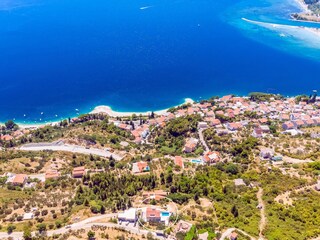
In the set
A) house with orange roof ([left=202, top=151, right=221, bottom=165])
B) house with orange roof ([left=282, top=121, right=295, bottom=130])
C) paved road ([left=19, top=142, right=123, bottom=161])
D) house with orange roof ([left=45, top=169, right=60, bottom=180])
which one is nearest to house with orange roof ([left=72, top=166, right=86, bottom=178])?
house with orange roof ([left=45, top=169, right=60, bottom=180])

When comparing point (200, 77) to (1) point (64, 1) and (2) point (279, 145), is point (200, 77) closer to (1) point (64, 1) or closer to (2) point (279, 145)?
(2) point (279, 145)

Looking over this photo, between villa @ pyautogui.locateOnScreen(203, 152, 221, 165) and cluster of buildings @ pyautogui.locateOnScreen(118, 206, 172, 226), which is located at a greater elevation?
cluster of buildings @ pyautogui.locateOnScreen(118, 206, 172, 226)

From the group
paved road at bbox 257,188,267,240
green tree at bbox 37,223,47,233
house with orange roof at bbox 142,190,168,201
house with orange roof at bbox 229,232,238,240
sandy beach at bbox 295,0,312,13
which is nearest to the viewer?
house with orange roof at bbox 229,232,238,240

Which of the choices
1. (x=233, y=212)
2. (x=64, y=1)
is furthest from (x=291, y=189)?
(x=64, y=1)

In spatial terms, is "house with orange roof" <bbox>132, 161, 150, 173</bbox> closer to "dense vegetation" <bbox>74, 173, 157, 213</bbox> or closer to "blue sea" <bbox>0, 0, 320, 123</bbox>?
"dense vegetation" <bbox>74, 173, 157, 213</bbox>

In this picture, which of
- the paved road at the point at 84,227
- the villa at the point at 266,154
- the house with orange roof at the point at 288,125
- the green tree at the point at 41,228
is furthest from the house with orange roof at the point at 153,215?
the house with orange roof at the point at 288,125

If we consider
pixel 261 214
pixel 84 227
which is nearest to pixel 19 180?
pixel 84 227
